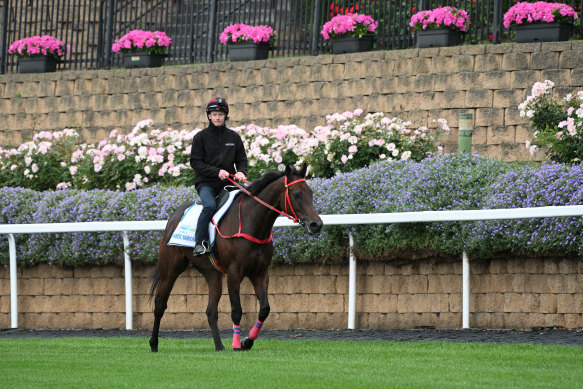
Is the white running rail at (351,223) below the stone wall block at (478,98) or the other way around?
below

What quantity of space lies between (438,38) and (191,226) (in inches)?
267

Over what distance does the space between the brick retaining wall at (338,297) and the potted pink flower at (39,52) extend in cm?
692

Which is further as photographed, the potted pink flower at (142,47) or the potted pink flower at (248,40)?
the potted pink flower at (142,47)

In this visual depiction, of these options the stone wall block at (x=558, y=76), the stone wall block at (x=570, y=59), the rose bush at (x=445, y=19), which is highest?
the rose bush at (x=445, y=19)

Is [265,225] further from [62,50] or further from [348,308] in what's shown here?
[62,50]

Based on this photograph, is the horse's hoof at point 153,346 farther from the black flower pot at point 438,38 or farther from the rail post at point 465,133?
the black flower pot at point 438,38

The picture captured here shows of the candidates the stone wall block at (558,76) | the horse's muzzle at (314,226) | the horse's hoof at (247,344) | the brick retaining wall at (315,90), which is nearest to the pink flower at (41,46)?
the brick retaining wall at (315,90)

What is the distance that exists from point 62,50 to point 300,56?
5091 millimetres

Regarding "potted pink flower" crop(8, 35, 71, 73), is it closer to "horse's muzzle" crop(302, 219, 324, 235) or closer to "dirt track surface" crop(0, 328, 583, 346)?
"dirt track surface" crop(0, 328, 583, 346)

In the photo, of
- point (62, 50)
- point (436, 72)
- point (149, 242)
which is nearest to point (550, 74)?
point (436, 72)

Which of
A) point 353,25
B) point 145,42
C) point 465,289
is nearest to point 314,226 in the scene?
point 465,289

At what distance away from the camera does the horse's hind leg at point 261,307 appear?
9703 millimetres

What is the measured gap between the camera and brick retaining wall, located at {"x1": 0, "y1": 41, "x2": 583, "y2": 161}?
14578 millimetres

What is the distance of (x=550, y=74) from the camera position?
14.3 meters
